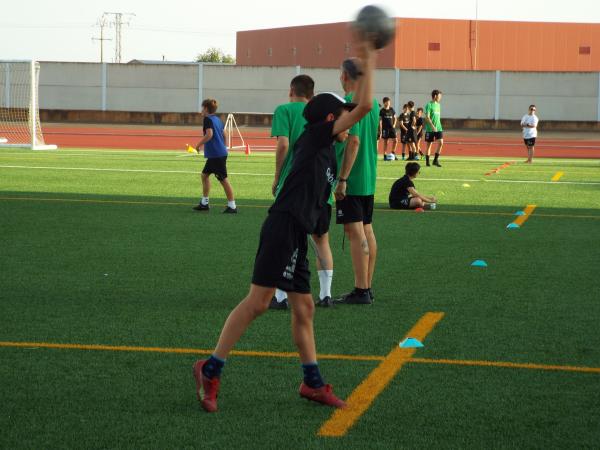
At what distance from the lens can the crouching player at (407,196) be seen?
16.0 metres

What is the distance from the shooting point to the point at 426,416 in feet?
18.1

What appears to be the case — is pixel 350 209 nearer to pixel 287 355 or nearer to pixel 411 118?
pixel 287 355

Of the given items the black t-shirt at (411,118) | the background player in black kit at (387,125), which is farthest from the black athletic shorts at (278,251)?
the background player in black kit at (387,125)

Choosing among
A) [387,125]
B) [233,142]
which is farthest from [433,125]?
[233,142]

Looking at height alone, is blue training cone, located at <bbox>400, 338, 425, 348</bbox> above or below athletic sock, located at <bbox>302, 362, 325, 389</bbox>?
below

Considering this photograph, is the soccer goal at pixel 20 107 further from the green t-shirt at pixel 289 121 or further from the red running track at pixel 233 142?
the green t-shirt at pixel 289 121

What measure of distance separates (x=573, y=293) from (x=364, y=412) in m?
4.13

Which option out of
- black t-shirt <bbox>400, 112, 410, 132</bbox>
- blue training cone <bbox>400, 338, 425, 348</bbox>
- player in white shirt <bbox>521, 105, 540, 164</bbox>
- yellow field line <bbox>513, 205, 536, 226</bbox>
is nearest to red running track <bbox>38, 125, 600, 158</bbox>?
player in white shirt <bbox>521, 105, 540, 164</bbox>

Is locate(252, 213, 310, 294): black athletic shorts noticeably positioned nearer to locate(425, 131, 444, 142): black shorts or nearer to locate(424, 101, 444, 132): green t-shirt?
locate(425, 131, 444, 142): black shorts

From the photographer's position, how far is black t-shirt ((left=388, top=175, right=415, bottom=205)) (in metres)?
16.0

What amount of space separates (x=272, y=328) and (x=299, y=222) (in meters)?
2.36

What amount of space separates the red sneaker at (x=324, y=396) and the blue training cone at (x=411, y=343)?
1486mm

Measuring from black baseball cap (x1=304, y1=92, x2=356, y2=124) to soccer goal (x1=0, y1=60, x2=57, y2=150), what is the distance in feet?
94.5

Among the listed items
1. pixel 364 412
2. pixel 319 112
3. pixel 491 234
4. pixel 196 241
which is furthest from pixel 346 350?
pixel 491 234
